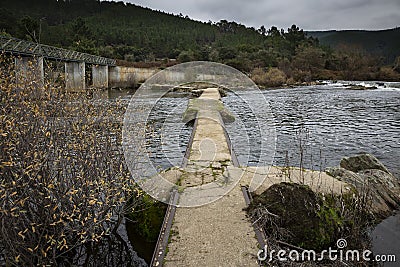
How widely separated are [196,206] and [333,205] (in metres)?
1.99

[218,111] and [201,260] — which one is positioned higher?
[218,111]

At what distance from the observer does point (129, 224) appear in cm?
502

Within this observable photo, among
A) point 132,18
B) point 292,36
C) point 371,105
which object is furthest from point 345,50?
point 132,18

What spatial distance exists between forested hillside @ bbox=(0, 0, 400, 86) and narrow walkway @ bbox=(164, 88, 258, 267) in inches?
180

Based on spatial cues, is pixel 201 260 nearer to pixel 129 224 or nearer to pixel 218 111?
pixel 129 224

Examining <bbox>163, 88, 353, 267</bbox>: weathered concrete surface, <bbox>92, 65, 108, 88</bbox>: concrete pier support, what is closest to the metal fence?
<bbox>92, 65, 108, 88</bbox>: concrete pier support

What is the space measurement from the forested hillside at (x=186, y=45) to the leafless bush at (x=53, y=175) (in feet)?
12.5

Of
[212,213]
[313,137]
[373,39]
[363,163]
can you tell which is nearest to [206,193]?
[212,213]

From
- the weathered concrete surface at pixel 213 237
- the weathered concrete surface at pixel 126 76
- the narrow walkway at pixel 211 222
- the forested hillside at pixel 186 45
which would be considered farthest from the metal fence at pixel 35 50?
the weathered concrete surface at pixel 213 237

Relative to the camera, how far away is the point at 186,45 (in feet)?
241

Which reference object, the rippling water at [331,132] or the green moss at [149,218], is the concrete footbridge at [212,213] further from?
the rippling water at [331,132]

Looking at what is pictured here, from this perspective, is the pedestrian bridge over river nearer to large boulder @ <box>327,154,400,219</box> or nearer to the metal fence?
large boulder @ <box>327,154,400,219</box>

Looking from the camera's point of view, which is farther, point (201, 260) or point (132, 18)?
point (132, 18)

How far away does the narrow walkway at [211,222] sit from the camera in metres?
3.29
